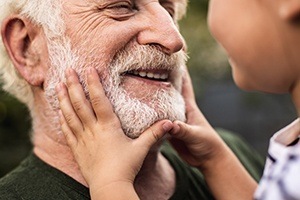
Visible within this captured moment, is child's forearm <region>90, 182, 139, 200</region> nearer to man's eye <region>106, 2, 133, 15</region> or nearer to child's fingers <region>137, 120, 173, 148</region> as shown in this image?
child's fingers <region>137, 120, 173, 148</region>

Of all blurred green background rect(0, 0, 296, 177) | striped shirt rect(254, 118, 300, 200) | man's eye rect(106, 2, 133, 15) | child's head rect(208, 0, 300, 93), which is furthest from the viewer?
blurred green background rect(0, 0, 296, 177)

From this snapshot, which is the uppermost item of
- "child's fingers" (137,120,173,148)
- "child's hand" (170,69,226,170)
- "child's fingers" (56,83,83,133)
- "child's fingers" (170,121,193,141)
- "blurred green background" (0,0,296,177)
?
"child's fingers" (56,83,83,133)

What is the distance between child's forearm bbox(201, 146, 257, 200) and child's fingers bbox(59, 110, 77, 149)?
603mm

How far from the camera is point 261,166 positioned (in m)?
3.30

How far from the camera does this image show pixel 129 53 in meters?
2.44

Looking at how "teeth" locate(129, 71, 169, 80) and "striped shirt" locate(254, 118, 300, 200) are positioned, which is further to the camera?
"teeth" locate(129, 71, 169, 80)

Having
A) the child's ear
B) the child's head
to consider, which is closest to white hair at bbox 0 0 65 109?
the child's head

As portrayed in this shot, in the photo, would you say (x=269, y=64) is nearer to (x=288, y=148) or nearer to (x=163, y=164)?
(x=288, y=148)

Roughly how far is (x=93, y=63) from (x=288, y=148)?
88 cm

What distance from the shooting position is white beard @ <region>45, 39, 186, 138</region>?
241 cm

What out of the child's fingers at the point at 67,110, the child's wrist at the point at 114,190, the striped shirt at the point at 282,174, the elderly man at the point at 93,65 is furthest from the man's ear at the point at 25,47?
the striped shirt at the point at 282,174

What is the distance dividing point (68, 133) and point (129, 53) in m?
0.38

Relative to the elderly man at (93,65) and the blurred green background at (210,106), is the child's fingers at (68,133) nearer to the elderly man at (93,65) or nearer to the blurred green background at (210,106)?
the elderly man at (93,65)

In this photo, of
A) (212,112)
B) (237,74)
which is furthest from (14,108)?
(212,112)
